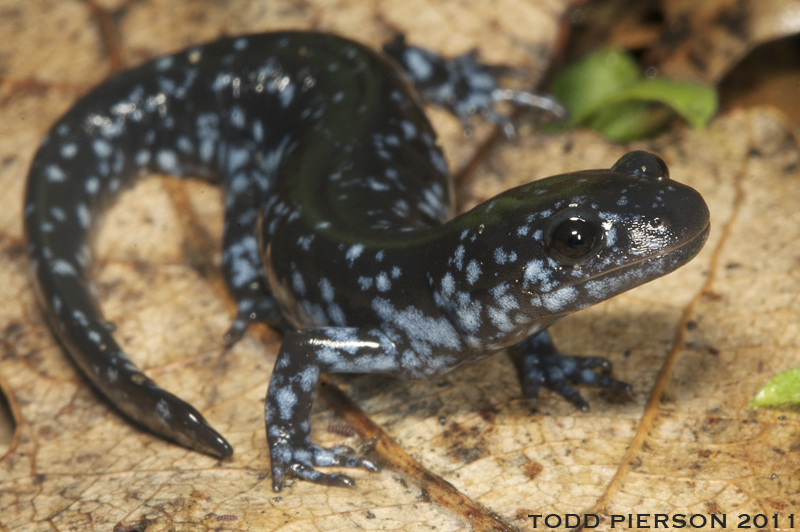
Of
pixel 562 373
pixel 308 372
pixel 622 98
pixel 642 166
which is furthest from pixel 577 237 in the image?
pixel 622 98

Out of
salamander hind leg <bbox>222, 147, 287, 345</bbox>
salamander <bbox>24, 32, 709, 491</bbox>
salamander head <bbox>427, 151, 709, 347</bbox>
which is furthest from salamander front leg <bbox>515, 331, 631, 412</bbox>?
salamander hind leg <bbox>222, 147, 287, 345</bbox>

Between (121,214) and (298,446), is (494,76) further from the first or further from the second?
(298,446)

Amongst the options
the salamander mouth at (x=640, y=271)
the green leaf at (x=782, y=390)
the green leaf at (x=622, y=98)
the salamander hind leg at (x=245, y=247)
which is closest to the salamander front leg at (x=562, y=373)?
the green leaf at (x=782, y=390)

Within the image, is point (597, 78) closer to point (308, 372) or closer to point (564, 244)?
point (564, 244)

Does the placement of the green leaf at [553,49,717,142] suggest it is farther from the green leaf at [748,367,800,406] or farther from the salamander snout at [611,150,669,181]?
the green leaf at [748,367,800,406]

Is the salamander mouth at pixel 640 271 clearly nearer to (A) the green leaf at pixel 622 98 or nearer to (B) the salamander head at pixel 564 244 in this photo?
(B) the salamander head at pixel 564 244
